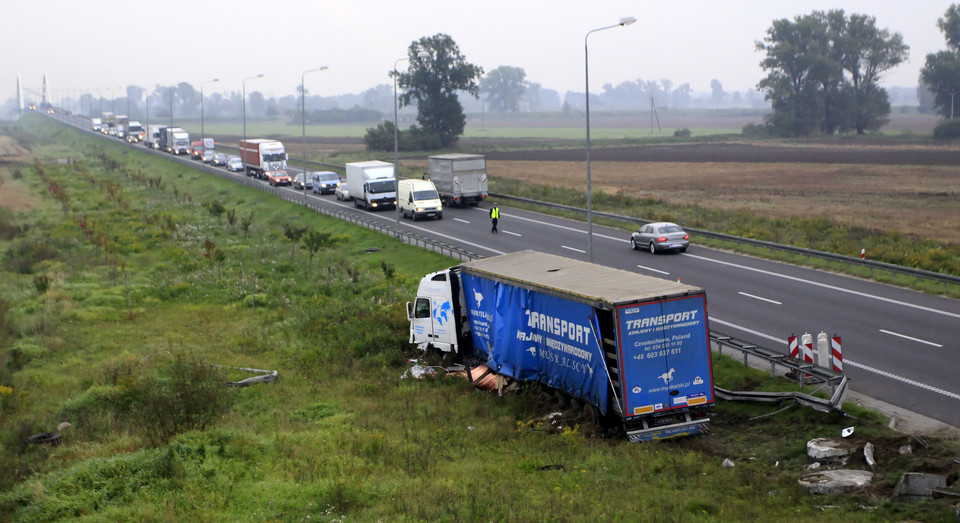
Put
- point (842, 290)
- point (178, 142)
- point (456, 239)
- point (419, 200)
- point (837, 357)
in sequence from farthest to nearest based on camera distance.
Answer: point (178, 142) → point (419, 200) → point (456, 239) → point (842, 290) → point (837, 357)

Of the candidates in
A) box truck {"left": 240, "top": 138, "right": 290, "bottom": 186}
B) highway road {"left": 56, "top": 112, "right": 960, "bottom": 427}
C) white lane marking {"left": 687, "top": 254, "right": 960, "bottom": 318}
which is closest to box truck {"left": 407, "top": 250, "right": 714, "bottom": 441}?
highway road {"left": 56, "top": 112, "right": 960, "bottom": 427}

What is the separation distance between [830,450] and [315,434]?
9.87 m

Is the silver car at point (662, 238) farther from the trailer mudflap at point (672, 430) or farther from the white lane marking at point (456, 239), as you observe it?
the trailer mudflap at point (672, 430)

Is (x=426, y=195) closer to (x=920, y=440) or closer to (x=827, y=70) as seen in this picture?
(x=920, y=440)

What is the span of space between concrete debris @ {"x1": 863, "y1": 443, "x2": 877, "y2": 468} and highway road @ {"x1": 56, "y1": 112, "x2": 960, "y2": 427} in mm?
2486

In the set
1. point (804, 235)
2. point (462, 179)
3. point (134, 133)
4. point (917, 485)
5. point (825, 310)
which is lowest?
point (917, 485)

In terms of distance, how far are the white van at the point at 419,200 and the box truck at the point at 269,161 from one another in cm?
2332

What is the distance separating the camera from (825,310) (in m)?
26.4

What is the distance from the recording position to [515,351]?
786 inches

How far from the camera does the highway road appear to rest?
19297mm

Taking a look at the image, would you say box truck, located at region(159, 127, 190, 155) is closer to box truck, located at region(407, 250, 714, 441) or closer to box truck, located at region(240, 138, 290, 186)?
box truck, located at region(240, 138, 290, 186)

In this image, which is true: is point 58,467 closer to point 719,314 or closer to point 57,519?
point 57,519

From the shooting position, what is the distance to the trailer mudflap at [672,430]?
1659 centimetres

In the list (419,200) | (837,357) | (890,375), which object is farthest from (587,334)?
(419,200)
